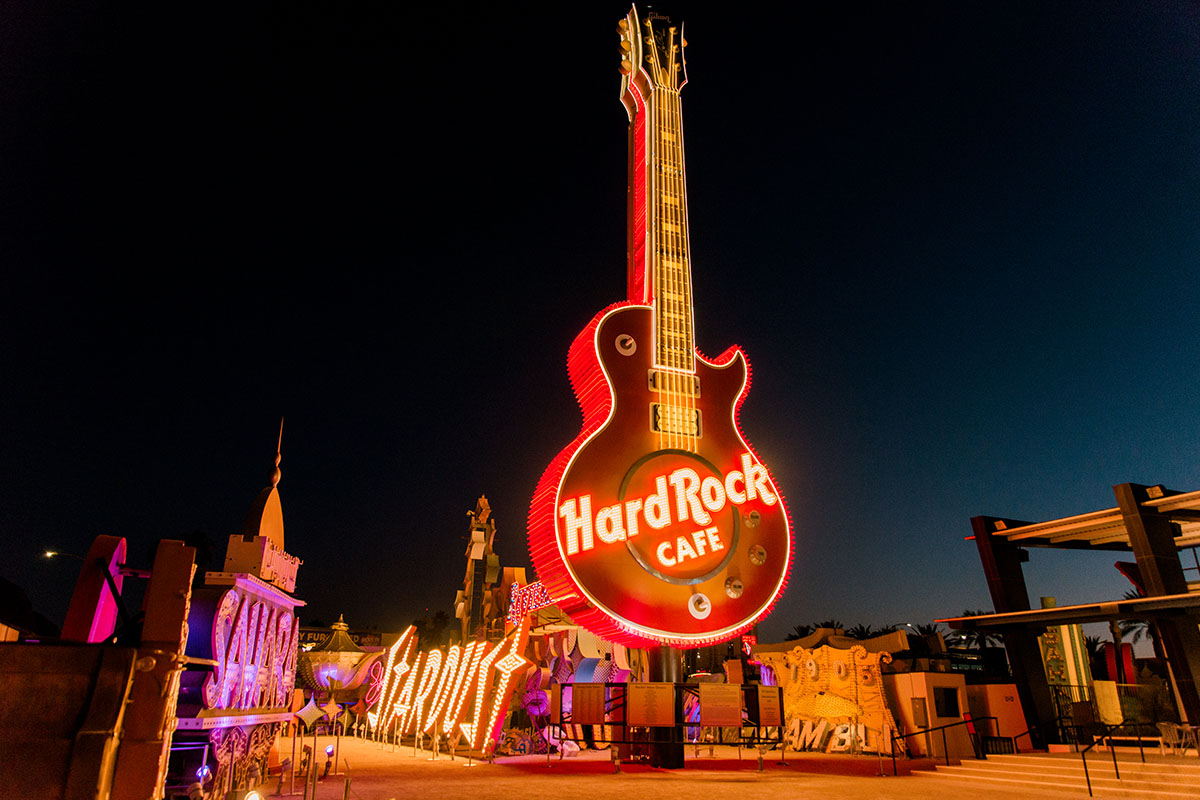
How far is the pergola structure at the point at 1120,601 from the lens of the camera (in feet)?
63.5

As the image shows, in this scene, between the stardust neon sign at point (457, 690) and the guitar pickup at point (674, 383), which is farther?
the stardust neon sign at point (457, 690)

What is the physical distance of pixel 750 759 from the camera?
21.4 m

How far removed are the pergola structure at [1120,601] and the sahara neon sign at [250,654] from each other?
17960 mm

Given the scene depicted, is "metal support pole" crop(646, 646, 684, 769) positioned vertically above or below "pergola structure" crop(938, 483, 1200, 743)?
below

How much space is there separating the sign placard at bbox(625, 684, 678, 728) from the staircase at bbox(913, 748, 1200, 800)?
649 cm

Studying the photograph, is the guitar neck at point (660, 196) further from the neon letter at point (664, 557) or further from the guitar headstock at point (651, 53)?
the neon letter at point (664, 557)

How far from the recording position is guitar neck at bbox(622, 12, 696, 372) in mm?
19641

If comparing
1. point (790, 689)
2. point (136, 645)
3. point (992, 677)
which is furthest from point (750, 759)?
point (136, 645)

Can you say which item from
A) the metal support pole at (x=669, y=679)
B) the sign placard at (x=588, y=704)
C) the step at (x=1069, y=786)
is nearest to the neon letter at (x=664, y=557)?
the metal support pole at (x=669, y=679)

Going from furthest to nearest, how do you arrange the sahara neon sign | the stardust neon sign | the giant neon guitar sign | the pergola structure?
the stardust neon sign → the pergola structure → the giant neon guitar sign → the sahara neon sign

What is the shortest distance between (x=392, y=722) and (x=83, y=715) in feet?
84.2

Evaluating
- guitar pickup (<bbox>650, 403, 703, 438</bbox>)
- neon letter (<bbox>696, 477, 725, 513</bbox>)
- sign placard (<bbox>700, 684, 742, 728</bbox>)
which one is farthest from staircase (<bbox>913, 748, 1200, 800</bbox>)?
guitar pickup (<bbox>650, 403, 703, 438</bbox>)

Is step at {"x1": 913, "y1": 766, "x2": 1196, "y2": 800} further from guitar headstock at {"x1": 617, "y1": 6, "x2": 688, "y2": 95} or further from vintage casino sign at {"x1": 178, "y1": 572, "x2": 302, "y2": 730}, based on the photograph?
guitar headstock at {"x1": 617, "y1": 6, "x2": 688, "y2": 95}

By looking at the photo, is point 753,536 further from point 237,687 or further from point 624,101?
point 624,101
